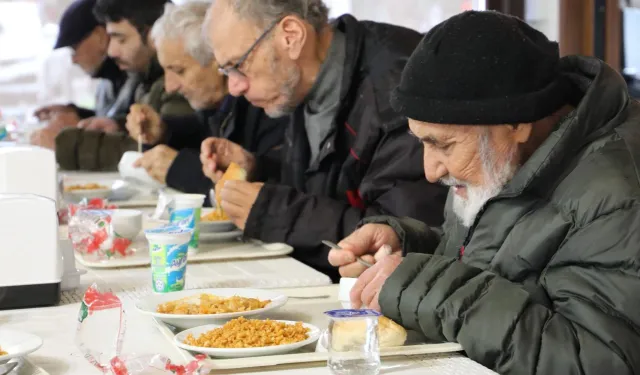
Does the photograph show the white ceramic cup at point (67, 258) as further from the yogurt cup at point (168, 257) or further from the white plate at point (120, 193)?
the white plate at point (120, 193)

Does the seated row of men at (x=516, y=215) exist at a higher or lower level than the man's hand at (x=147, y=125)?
higher

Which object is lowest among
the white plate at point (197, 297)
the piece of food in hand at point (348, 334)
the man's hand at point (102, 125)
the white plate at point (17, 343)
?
the man's hand at point (102, 125)

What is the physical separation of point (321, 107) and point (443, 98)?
4.03 feet

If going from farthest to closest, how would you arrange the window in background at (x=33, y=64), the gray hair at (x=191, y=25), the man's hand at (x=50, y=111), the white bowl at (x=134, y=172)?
the window in background at (x=33, y=64) → the man's hand at (x=50, y=111) → the white bowl at (x=134, y=172) → the gray hair at (x=191, y=25)

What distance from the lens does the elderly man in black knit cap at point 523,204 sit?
4.92 feet

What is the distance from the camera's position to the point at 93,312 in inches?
60.2

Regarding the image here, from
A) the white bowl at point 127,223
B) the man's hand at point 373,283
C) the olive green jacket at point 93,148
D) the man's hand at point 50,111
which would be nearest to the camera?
the man's hand at point 373,283

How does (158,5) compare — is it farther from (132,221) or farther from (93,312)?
(93,312)

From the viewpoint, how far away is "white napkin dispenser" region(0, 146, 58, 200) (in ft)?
8.09

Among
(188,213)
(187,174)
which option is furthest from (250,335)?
(187,174)

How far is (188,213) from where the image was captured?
2.47m

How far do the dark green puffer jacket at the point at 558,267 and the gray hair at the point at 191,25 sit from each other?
227 cm

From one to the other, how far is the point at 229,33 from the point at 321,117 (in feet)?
1.21

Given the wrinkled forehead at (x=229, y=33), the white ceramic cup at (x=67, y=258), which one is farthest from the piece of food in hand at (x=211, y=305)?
the wrinkled forehead at (x=229, y=33)
